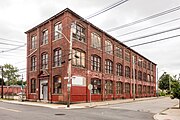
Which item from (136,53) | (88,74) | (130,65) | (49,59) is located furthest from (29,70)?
(136,53)

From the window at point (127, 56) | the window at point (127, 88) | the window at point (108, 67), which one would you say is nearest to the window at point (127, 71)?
the window at point (127, 56)

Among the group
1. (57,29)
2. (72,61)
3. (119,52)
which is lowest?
(72,61)

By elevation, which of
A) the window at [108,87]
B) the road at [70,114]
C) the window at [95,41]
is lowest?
the road at [70,114]

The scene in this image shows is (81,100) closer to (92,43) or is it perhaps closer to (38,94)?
(38,94)

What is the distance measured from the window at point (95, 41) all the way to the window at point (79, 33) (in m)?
2.84

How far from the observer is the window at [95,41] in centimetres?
3765

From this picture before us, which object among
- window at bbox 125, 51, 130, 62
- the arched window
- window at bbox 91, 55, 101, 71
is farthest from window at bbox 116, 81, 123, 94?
the arched window

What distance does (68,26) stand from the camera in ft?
104

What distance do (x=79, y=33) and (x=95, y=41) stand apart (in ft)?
16.8

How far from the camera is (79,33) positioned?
34.2 m

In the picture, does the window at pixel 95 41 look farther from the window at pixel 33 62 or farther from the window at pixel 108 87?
the window at pixel 33 62

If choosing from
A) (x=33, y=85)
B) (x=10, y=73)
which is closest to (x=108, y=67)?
(x=33, y=85)

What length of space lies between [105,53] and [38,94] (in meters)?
13.3

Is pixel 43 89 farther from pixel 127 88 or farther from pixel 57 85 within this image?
pixel 127 88
